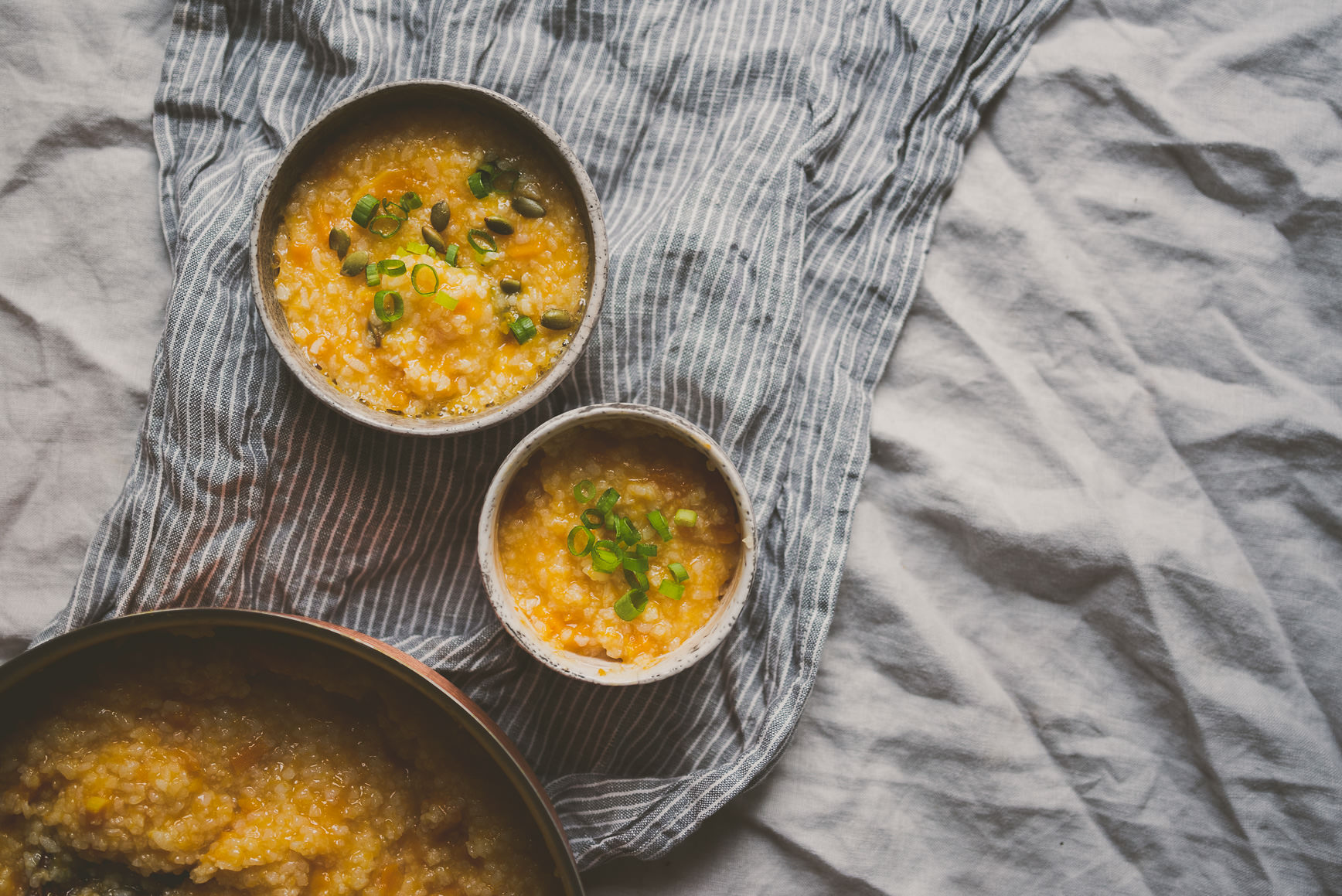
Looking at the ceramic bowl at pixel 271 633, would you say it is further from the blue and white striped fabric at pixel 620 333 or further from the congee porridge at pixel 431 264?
the congee porridge at pixel 431 264

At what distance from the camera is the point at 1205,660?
A: 257cm

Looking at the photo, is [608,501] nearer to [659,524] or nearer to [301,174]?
[659,524]

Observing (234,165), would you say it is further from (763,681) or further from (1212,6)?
(1212,6)

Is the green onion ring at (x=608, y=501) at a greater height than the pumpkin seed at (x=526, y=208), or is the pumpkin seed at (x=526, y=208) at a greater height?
the pumpkin seed at (x=526, y=208)

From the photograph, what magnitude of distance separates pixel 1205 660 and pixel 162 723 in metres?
2.61

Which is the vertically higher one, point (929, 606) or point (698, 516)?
point (698, 516)

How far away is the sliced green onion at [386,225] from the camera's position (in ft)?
6.98

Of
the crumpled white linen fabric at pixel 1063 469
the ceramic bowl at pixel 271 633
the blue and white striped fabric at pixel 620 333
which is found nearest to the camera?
the ceramic bowl at pixel 271 633

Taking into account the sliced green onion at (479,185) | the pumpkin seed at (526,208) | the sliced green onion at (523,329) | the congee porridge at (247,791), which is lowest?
the congee porridge at (247,791)

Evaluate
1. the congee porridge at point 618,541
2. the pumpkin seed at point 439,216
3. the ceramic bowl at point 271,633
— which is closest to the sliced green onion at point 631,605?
the congee porridge at point 618,541

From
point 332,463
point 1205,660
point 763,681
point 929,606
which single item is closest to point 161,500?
point 332,463

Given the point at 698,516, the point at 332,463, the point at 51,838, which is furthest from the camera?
the point at 332,463

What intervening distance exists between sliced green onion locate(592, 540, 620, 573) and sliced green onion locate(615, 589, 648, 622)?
0.07 meters

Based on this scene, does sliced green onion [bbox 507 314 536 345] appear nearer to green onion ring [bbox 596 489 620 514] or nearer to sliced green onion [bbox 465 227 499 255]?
sliced green onion [bbox 465 227 499 255]
